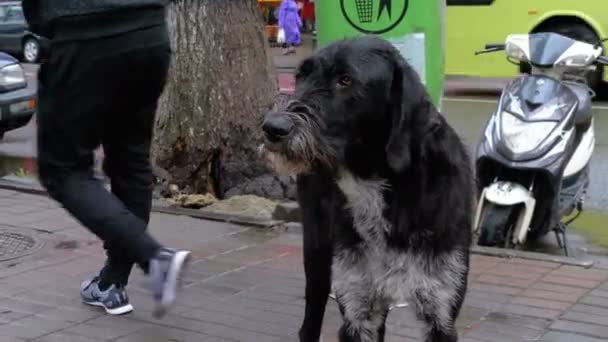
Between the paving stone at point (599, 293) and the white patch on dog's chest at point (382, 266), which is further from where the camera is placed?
the paving stone at point (599, 293)

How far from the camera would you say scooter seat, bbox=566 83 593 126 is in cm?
628

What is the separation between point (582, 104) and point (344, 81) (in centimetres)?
384

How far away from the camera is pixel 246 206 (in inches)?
277

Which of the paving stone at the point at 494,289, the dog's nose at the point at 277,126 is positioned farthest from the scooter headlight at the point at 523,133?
the dog's nose at the point at 277,126

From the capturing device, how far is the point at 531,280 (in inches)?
209

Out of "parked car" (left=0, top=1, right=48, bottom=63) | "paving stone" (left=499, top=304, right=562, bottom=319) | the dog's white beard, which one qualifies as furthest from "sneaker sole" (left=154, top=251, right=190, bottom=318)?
"parked car" (left=0, top=1, right=48, bottom=63)

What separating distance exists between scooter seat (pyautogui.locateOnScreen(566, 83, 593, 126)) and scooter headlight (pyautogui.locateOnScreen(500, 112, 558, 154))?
1.12ft

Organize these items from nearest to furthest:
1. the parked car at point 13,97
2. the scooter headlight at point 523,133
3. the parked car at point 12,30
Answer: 1. the scooter headlight at point 523,133
2. the parked car at point 13,97
3. the parked car at point 12,30

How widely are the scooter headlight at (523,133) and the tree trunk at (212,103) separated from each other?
2014 millimetres

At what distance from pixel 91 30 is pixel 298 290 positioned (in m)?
2.10

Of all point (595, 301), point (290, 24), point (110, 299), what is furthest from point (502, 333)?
point (290, 24)

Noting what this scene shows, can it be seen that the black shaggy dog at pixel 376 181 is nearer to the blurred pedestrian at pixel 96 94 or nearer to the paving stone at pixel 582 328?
the blurred pedestrian at pixel 96 94

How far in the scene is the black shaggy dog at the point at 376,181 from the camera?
2910mm

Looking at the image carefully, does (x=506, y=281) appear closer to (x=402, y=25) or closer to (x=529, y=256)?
(x=529, y=256)
